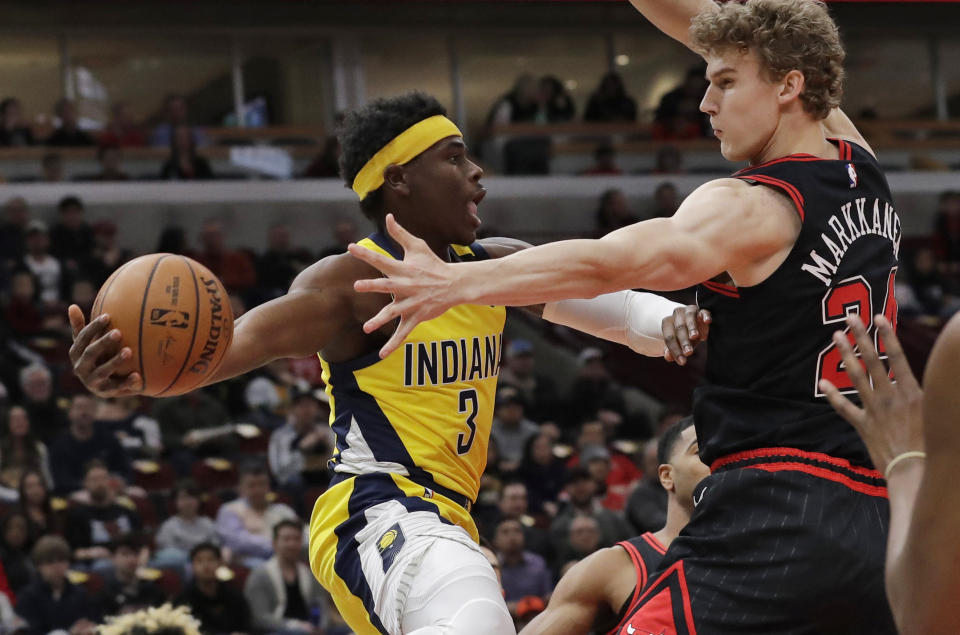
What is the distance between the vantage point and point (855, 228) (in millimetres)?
3344

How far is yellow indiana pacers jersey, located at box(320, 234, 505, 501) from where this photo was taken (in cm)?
420

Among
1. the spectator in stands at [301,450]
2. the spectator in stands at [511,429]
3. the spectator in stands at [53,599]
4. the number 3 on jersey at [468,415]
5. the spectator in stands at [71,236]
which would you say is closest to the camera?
the number 3 on jersey at [468,415]

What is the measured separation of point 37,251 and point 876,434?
457 inches

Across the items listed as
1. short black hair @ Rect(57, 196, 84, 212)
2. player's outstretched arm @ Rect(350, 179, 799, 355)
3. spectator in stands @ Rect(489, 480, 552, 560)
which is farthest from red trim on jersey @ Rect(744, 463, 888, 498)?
short black hair @ Rect(57, 196, 84, 212)

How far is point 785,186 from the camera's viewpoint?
3285 mm

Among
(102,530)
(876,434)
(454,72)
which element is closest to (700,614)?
(876,434)

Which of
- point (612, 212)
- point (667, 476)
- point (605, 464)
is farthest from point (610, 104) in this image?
point (667, 476)

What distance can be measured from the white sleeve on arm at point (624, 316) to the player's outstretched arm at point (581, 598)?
0.77 m

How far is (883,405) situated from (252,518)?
7959 mm

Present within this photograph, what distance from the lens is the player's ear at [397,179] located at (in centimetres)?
449

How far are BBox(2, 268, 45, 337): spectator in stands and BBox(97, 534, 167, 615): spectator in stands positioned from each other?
393 centimetres

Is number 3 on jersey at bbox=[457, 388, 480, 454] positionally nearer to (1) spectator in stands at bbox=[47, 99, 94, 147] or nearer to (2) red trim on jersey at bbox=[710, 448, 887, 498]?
(2) red trim on jersey at bbox=[710, 448, 887, 498]

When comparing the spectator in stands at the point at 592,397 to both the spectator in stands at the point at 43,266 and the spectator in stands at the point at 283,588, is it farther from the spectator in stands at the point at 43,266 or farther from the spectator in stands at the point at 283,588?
the spectator in stands at the point at 43,266

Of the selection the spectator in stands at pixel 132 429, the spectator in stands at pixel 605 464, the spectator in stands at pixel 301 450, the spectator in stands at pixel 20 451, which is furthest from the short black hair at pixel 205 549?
the spectator in stands at pixel 605 464
